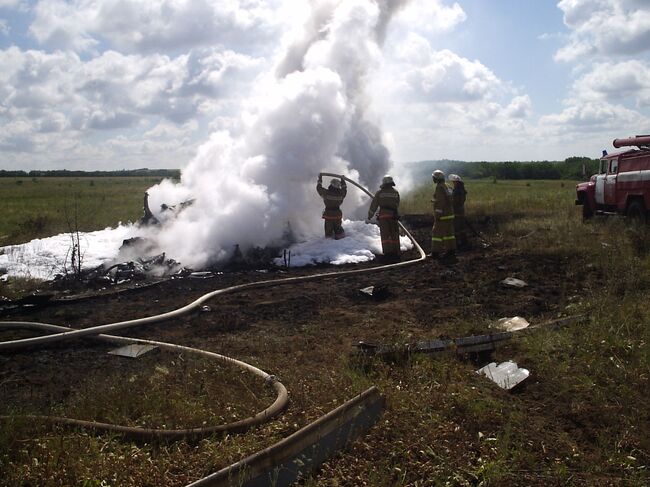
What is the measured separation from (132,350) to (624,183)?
1177 cm

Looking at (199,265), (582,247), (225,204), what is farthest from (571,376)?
(225,204)

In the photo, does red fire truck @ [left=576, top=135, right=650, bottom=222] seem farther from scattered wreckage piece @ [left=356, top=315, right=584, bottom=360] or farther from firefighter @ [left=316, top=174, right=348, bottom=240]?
scattered wreckage piece @ [left=356, top=315, right=584, bottom=360]

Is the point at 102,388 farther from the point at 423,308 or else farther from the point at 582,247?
the point at 582,247

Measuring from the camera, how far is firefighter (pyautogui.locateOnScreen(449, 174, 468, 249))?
499 inches

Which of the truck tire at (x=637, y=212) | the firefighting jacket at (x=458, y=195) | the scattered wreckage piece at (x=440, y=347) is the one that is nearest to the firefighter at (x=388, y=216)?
the firefighting jacket at (x=458, y=195)

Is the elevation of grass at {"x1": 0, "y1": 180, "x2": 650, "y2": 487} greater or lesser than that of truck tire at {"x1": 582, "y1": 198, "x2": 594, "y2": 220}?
lesser

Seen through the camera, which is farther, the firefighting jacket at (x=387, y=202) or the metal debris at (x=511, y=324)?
the firefighting jacket at (x=387, y=202)

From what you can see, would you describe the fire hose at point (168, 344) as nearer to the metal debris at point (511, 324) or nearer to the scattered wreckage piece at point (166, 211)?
the metal debris at point (511, 324)

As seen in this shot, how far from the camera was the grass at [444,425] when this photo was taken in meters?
3.39

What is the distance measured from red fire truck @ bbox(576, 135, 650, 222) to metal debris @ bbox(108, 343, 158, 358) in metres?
10.9

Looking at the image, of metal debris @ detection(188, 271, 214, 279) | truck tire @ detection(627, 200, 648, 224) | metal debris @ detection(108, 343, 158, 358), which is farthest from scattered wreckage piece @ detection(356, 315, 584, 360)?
truck tire @ detection(627, 200, 648, 224)

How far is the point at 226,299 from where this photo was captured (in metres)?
8.28

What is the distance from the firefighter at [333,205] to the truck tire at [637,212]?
6.28m

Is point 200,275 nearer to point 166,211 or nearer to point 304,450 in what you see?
point 166,211
